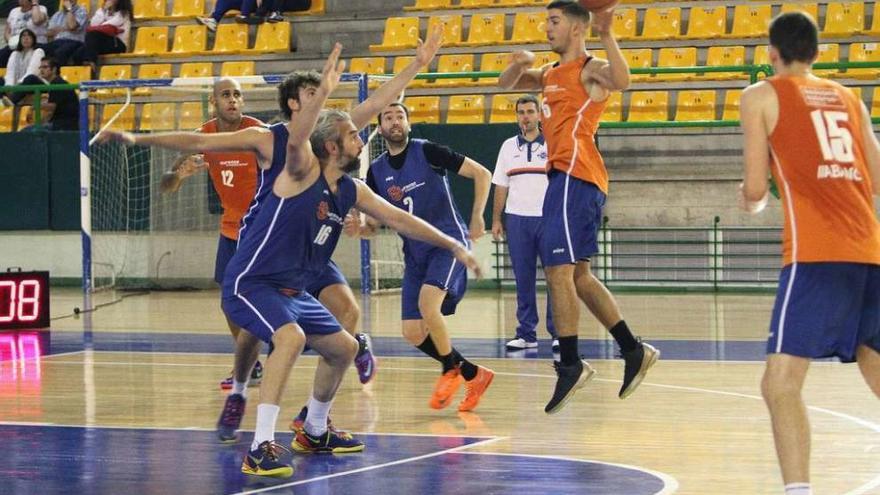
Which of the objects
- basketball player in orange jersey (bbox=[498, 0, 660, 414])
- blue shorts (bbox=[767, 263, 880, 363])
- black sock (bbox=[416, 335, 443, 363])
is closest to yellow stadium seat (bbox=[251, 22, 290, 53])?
black sock (bbox=[416, 335, 443, 363])

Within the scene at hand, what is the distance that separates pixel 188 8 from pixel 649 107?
26.3ft

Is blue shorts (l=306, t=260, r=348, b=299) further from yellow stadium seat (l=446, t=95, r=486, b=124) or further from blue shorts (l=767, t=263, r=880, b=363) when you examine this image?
yellow stadium seat (l=446, t=95, r=486, b=124)

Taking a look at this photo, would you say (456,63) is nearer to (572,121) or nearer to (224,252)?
(224,252)

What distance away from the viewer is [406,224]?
7.06 metres

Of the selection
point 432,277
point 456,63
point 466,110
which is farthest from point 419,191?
point 456,63

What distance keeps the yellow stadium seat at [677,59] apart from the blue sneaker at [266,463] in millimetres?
13008

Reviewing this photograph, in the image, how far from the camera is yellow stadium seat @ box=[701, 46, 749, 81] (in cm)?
1859

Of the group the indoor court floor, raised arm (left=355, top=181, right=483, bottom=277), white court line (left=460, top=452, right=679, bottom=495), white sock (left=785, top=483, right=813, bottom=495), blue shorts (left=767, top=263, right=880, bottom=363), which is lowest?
the indoor court floor

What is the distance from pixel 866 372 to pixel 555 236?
9.13 feet

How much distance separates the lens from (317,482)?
21.8ft

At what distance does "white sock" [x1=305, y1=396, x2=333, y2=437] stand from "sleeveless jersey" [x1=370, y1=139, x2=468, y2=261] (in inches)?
86.2

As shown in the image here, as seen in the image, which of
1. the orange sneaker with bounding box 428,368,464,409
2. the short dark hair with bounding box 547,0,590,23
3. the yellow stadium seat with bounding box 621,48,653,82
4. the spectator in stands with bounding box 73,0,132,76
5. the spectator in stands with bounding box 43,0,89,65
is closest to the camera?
the short dark hair with bounding box 547,0,590,23

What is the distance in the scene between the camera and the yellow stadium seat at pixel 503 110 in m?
19.0

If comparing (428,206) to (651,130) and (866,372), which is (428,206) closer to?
(866,372)
